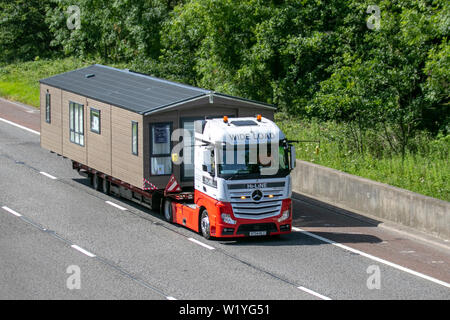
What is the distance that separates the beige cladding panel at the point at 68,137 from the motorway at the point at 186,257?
4.10 ft

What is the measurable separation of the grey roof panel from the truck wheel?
10.5 ft

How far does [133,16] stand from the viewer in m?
40.5

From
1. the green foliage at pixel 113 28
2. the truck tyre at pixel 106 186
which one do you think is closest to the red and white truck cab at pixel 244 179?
the truck tyre at pixel 106 186

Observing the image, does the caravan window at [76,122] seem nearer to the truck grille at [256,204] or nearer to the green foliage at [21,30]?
the truck grille at [256,204]

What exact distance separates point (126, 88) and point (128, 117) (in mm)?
2330

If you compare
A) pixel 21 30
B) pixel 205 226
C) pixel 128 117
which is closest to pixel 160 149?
pixel 128 117

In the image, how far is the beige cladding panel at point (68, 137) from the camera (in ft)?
82.3

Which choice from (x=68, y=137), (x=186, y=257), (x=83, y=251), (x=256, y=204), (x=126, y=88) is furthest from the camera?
(x=68, y=137)

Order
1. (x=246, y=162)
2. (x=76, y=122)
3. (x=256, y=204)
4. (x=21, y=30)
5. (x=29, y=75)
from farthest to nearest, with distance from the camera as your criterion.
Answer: (x=21, y=30) → (x=29, y=75) → (x=76, y=122) → (x=256, y=204) → (x=246, y=162)

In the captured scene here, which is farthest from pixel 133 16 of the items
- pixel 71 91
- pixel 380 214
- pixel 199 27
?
pixel 380 214

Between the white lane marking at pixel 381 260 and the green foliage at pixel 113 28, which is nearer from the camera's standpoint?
the white lane marking at pixel 381 260

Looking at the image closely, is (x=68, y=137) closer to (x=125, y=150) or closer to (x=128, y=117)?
(x=125, y=150)

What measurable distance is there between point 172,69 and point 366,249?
69.2 feet

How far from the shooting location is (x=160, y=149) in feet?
70.7
